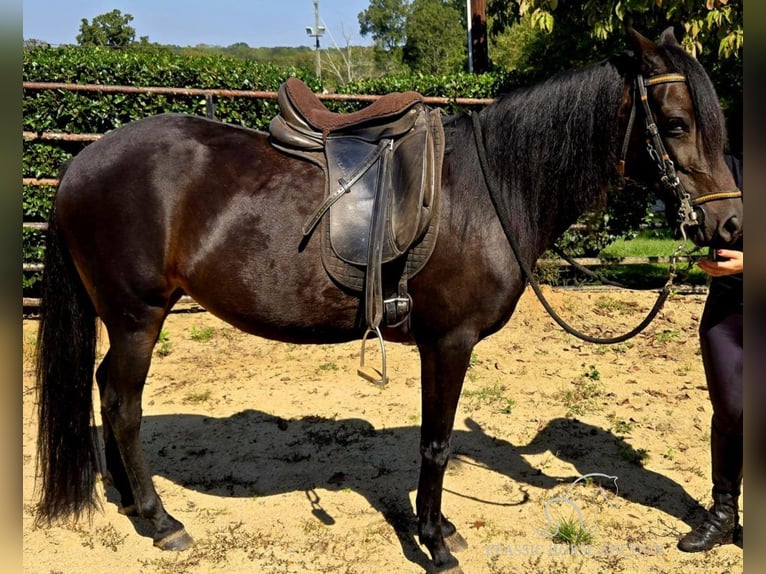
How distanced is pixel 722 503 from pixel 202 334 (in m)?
4.47

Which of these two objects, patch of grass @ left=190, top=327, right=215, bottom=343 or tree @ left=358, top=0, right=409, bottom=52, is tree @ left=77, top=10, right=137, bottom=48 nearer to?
tree @ left=358, top=0, right=409, bottom=52

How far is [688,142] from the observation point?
6.89 ft

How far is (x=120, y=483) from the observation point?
9.89 feet

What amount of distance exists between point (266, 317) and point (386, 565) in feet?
4.14

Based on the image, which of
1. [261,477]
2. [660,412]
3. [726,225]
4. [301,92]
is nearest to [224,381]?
[261,477]

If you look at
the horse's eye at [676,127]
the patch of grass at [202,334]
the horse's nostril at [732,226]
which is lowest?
the patch of grass at [202,334]

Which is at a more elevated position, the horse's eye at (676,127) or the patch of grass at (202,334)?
the horse's eye at (676,127)

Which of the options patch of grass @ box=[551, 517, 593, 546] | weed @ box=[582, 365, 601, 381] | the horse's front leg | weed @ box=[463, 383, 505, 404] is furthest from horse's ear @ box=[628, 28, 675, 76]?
weed @ box=[582, 365, 601, 381]

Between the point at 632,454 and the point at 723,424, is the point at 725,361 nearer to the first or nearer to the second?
the point at 723,424

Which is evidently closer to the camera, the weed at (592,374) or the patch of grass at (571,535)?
the patch of grass at (571,535)

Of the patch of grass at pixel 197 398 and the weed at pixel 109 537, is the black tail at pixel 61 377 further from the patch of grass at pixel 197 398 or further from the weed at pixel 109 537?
the patch of grass at pixel 197 398

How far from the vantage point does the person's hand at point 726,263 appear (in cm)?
221

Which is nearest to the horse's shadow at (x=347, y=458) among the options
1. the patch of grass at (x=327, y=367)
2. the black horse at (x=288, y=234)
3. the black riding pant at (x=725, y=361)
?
the black horse at (x=288, y=234)

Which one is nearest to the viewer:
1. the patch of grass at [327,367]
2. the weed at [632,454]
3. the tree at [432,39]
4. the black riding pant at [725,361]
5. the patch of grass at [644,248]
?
the black riding pant at [725,361]
